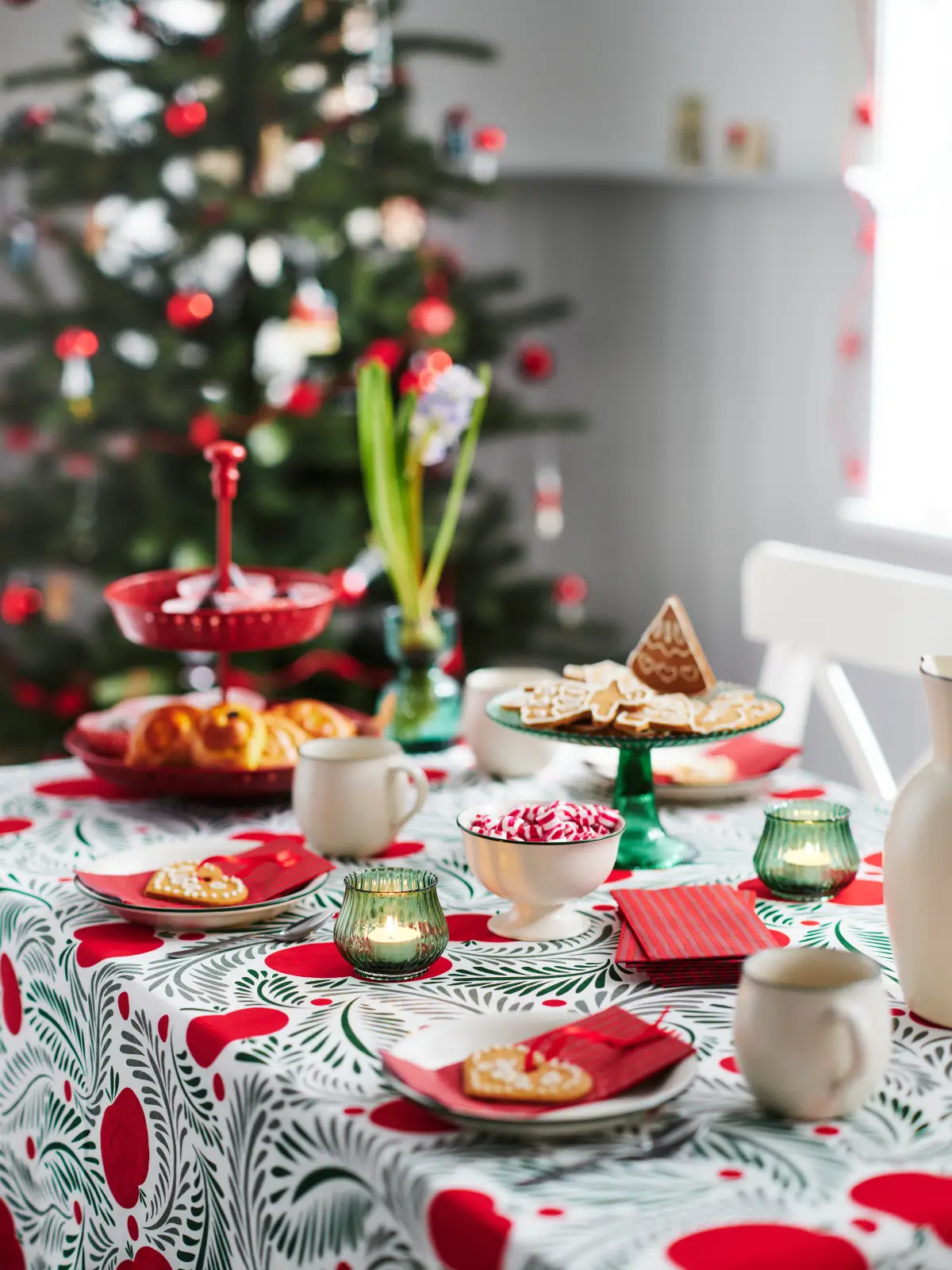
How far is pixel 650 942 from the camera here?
1016 millimetres

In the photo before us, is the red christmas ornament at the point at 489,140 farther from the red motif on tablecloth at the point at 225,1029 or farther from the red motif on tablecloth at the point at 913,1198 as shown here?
the red motif on tablecloth at the point at 913,1198

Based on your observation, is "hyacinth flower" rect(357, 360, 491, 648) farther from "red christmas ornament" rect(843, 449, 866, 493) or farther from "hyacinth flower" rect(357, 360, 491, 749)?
"red christmas ornament" rect(843, 449, 866, 493)

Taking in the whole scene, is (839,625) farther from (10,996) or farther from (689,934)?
(10,996)

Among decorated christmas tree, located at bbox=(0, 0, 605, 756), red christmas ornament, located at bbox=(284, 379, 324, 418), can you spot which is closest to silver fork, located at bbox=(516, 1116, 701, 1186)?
decorated christmas tree, located at bbox=(0, 0, 605, 756)

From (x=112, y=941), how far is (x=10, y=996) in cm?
16

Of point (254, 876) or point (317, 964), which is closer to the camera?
point (317, 964)

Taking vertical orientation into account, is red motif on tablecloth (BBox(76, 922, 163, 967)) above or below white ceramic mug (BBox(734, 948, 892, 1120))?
below

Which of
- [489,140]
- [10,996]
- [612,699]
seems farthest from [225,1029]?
[489,140]

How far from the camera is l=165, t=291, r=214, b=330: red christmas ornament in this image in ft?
9.20

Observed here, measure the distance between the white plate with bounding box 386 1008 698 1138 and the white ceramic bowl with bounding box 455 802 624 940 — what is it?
14 centimetres

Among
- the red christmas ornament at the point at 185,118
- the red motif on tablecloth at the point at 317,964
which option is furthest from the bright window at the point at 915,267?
the red motif on tablecloth at the point at 317,964

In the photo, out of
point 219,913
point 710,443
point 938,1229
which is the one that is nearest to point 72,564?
point 710,443

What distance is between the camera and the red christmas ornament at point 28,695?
9.50 feet

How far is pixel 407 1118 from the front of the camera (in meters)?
0.80
